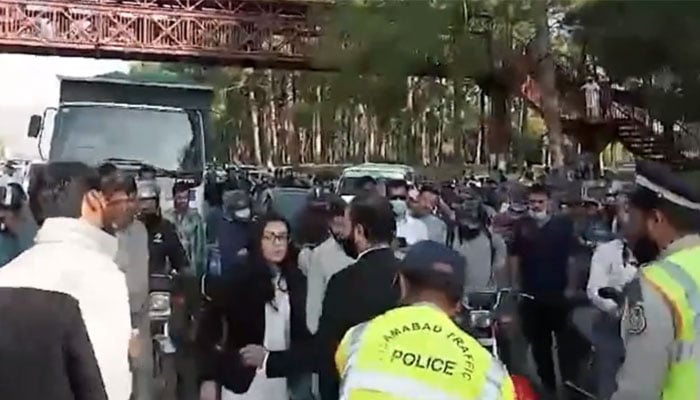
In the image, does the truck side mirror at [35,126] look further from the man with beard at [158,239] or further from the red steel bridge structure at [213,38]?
the red steel bridge structure at [213,38]

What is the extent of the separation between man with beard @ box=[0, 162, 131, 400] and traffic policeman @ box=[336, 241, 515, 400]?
0.79 meters

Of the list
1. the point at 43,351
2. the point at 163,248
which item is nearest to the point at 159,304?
the point at 163,248

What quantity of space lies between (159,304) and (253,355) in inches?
77.8

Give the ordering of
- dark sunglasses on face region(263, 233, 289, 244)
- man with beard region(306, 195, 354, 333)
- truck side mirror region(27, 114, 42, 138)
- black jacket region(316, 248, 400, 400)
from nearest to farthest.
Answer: black jacket region(316, 248, 400, 400) → man with beard region(306, 195, 354, 333) → dark sunglasses on face region(263, 233, 289, 244) → truck side mirror region(27, 114, 42, 138)

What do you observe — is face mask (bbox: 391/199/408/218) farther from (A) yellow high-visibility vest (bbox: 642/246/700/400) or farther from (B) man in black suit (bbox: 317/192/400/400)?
(A) yellow high-visibility vest (bbox: 642/246/700/400)

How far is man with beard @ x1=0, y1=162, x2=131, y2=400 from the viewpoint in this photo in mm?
3404

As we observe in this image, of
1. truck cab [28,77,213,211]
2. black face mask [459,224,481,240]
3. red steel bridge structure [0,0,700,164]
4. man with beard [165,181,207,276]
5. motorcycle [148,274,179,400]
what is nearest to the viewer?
motorcycle [148,274,179,400]

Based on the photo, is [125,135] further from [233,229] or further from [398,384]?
[398,384]

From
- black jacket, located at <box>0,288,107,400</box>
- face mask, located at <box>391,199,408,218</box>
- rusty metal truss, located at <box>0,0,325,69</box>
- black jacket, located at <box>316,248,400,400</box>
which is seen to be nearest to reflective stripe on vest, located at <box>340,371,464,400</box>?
black jacket, located at <box>0,288,107,400</box>

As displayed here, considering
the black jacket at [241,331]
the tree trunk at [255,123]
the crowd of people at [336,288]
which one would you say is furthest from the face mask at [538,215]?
the tree trunk at [255,123]

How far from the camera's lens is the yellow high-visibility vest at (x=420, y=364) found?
289cm

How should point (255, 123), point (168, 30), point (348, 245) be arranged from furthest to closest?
point (255, 123) → point (168, 30) → point (348, 245)

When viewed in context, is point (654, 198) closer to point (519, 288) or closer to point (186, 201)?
point (519, 288)

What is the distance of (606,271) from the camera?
319 inches
